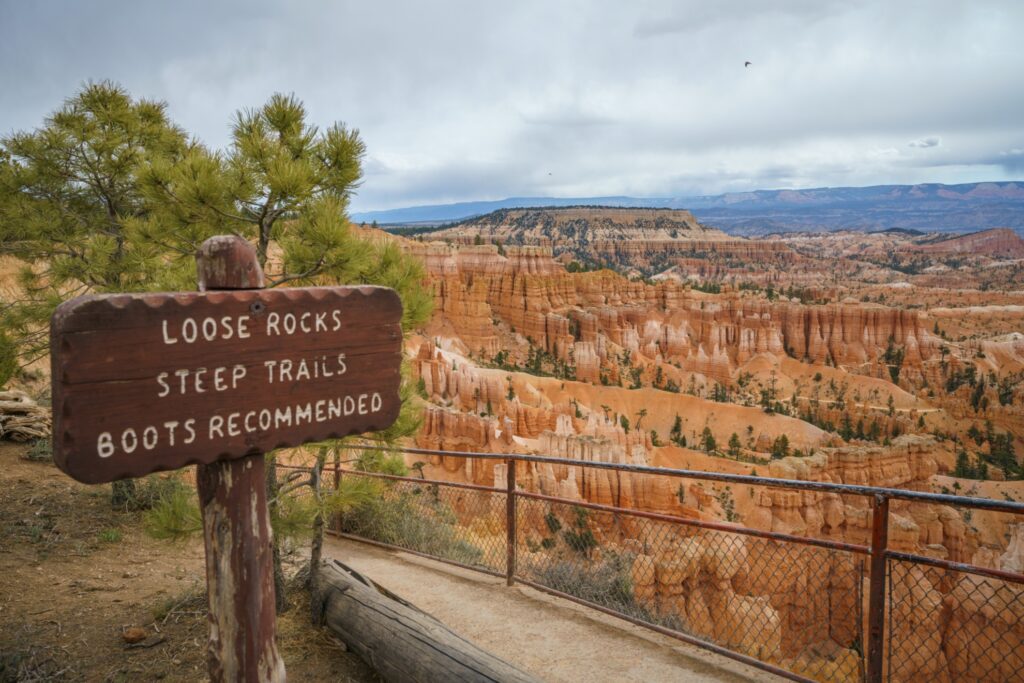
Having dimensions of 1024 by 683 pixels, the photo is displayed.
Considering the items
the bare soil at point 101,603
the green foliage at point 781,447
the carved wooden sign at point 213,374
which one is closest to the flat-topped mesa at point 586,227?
the green foliage at point 781,447

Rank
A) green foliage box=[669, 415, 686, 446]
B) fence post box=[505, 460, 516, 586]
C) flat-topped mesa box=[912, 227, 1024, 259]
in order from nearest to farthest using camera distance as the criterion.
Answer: fence post box=[505, 460, 516, 586]
green foliage box=[669, 415, 686, 446]
flat-topped mesa box=[912, 227, 1024, 259]

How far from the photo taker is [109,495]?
8.34 m

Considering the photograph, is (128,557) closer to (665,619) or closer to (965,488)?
(665,619)

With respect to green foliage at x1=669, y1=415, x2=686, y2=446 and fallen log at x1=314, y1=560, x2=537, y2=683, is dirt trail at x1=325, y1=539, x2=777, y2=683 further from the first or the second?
green foliage at x1=669, y1=415, x2=686, y2=446

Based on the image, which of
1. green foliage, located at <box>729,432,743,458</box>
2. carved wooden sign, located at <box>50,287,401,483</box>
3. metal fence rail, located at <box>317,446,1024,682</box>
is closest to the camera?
carved wooden sign, located at <box>50,287,401,483</box>

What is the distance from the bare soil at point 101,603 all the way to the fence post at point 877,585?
10.2ft

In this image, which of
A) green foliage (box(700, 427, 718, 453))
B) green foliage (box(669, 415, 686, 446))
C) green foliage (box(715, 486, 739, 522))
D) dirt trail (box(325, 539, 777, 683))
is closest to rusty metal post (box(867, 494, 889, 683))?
dirt trail (box(325, 539, 777, 683))

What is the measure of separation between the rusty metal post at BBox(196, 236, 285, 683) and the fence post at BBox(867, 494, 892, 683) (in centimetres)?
312

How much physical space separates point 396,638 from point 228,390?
8.56 feet

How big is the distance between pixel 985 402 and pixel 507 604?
4726 cm

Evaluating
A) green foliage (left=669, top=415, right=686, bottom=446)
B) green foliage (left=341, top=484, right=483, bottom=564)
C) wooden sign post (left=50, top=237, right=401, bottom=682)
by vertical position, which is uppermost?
wooden sign post (left=50, top=237, right=401, bottom=682)

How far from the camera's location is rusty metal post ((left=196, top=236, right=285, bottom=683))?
87.2 inches

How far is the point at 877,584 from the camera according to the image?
3.62 meters

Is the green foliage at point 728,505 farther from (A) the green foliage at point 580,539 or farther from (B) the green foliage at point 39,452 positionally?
(B) the green foliage at point 39,452
